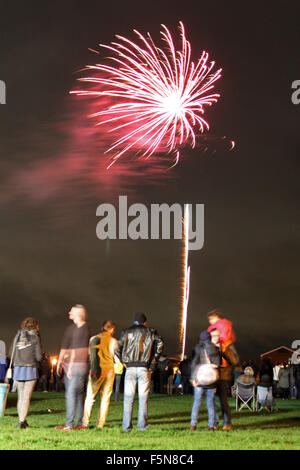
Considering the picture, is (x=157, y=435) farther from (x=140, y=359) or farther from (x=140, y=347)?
(x=140, y=347)

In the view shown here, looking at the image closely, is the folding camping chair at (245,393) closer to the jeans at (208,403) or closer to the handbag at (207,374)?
the jeans at (208,403)

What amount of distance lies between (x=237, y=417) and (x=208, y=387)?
15.5 ft

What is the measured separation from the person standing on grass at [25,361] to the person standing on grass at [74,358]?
23.5 inches

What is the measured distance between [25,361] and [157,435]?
105 inches

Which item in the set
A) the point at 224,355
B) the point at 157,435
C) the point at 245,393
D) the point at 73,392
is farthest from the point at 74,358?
the point at 245,393

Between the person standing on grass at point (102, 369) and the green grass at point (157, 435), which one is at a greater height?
the person standing on grass at point (102, 369)

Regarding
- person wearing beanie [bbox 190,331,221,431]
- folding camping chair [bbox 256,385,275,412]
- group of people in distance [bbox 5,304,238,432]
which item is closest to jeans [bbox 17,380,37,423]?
group of people in distance [bbox 5,304,238,432]

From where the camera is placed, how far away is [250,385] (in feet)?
66.6

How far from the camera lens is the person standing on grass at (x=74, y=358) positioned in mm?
12938

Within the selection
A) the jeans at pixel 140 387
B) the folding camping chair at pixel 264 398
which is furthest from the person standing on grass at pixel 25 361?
the folding camping chair at pixel 264 398

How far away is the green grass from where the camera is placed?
10.7m

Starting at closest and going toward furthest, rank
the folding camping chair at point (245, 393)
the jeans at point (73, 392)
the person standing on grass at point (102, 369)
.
A: the jeans at point (73, 392) < the person standing on grass at point (102, 369) < the folding camping chair at point (245, 393)

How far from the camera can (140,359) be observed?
13.1m
